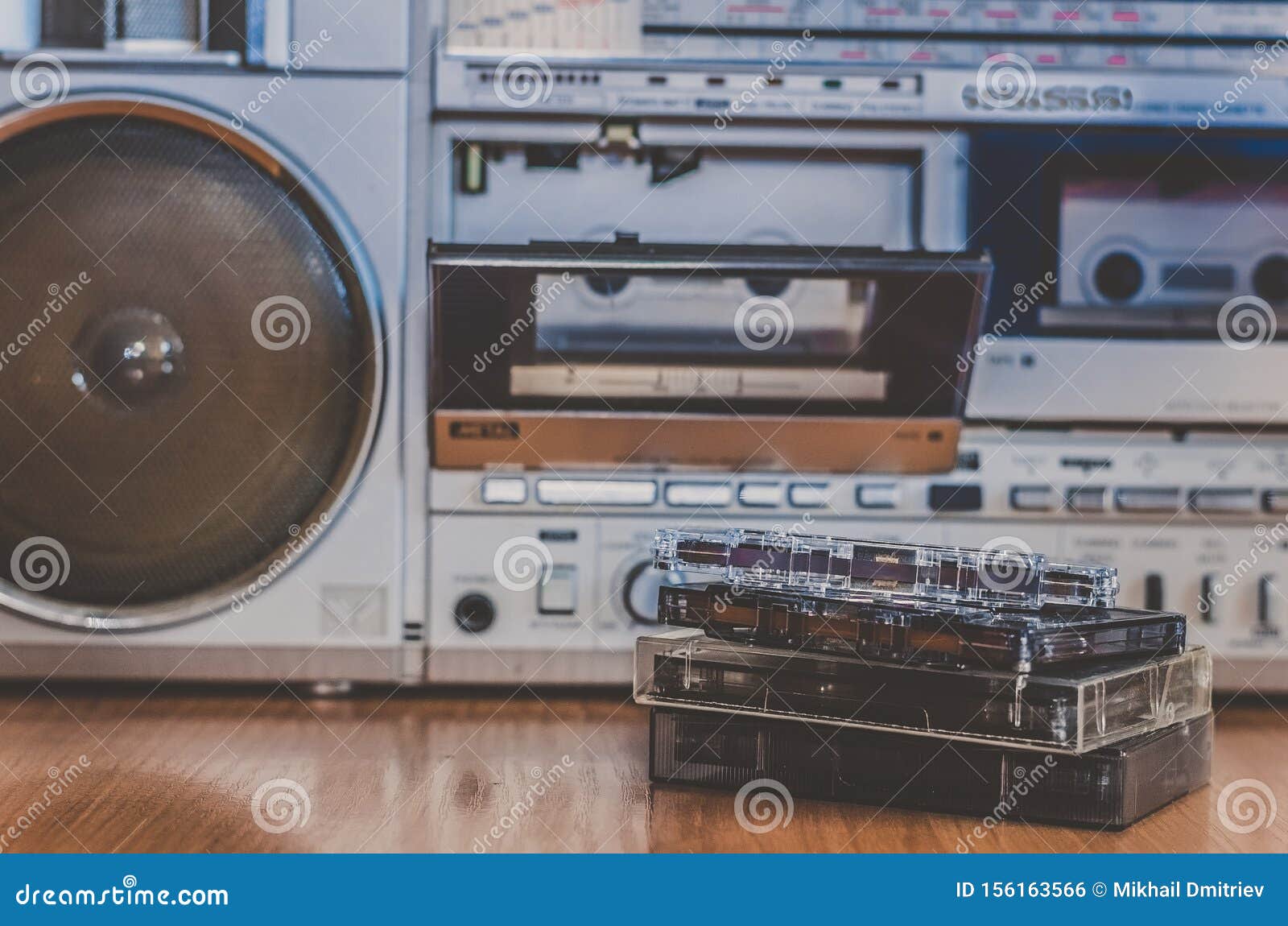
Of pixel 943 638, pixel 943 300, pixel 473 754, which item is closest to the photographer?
pixel 943 638

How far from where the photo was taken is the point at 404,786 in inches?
29.7

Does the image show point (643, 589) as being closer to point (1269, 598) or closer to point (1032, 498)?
point (1032, 498)

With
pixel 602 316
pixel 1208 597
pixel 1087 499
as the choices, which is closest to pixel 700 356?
pixel 602 316

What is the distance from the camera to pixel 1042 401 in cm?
101

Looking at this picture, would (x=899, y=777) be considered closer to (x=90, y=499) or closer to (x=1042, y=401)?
(x=1042, y=401)

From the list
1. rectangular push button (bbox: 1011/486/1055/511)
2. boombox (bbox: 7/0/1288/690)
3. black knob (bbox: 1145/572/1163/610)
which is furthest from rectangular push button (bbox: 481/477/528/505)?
black knob (bbox: 1145/572/1163/610)

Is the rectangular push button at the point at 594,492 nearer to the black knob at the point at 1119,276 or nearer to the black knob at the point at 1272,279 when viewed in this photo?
the black knob at the point at 1119,276

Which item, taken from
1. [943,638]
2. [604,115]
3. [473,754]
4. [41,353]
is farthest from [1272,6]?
[41,353]

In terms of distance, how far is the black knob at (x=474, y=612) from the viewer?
39.5 inches

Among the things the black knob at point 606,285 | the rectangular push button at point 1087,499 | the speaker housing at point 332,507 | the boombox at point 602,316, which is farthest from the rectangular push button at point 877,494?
the speaker housing at point 332,507

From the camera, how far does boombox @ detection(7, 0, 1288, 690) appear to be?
95 centimetres

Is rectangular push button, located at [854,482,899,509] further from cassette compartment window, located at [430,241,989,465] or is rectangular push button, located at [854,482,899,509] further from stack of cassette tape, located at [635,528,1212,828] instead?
stack of cassette tape, located at [635,528,1212,828]

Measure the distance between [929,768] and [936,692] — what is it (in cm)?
5

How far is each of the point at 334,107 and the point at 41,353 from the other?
0.89 ft
